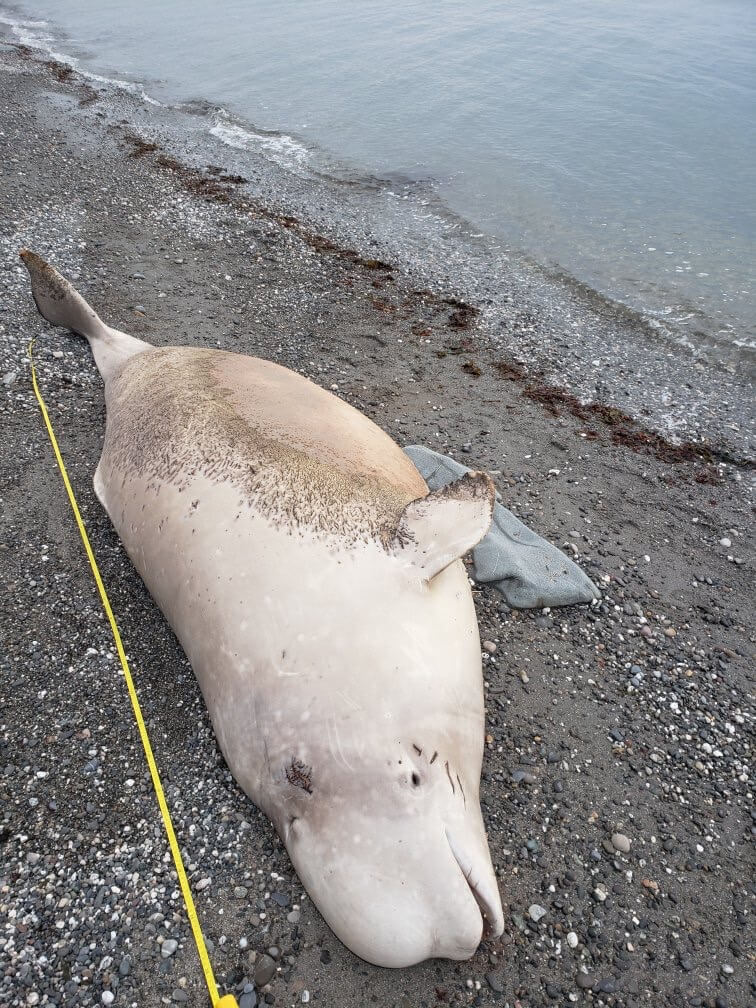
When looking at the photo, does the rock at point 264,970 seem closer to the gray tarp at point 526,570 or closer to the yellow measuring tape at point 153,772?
the yellow measuring tape at point 153,772

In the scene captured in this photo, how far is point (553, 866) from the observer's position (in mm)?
3305

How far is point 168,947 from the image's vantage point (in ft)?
9.57

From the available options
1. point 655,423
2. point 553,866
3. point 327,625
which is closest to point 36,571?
point 327,625

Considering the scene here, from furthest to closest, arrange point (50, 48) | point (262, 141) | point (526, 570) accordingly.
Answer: point (50, 48), point (262, 141), point (526, 570)

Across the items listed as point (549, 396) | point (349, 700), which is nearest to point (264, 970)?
point (349, 700)

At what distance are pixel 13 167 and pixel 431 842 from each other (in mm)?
12046

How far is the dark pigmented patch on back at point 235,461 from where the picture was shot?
11.5ft

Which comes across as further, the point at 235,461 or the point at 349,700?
the point at 235,461

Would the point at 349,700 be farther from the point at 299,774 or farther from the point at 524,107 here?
the point at 524,107

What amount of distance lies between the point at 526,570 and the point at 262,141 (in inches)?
522

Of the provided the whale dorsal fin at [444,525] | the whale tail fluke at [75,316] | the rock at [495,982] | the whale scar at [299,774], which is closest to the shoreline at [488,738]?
the rock at [495,982]

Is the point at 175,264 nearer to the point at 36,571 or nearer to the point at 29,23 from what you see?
the point at 36,571

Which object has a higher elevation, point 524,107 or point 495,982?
point 524,107

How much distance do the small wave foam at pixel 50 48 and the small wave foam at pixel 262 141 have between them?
7.00 feet
